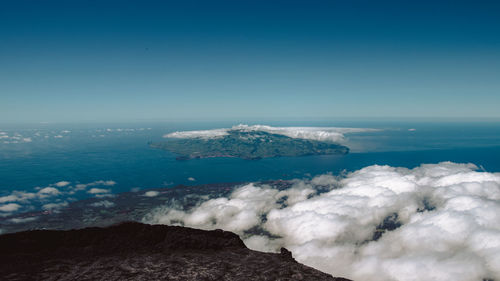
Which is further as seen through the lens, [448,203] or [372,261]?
[448,203]

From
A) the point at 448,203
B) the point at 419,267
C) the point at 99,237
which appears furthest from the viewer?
the point at 448,203

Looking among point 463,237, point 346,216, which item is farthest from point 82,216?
point 463,237

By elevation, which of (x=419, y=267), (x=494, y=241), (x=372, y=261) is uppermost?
(x=494, y=241)

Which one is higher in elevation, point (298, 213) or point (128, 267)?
point (128, 267)

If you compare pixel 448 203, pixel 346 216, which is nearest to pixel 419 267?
pixel 346 216

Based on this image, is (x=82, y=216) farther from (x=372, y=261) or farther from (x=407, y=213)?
(x=407, y=213)

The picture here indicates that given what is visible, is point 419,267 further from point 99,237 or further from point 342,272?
point 99,237

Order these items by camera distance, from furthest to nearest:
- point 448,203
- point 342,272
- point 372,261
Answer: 1. point 448,203
2. point 372,261
3. point 342,272
